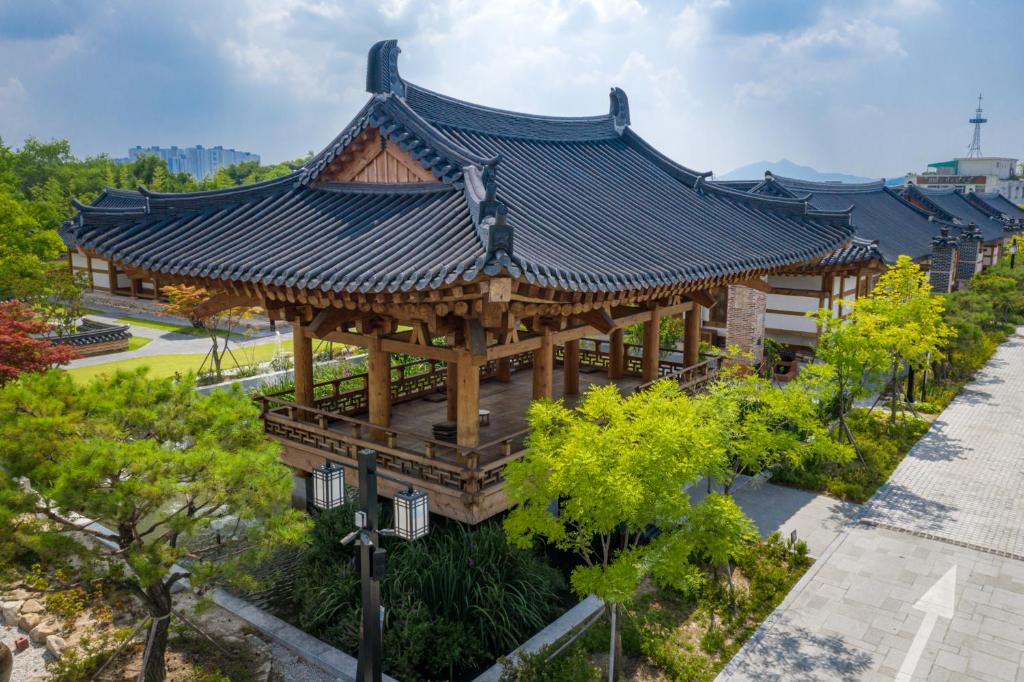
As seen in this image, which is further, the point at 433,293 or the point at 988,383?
the point at 988,383

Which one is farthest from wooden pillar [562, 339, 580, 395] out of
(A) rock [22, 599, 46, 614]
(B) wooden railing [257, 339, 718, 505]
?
(A) rock [22, 599, 46, 614]

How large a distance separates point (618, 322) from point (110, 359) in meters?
26.6

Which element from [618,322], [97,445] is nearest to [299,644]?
[97,445]

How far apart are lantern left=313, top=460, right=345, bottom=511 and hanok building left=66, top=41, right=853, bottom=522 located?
231cm

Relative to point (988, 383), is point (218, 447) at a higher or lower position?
higher

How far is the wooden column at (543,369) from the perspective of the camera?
12.8 metres

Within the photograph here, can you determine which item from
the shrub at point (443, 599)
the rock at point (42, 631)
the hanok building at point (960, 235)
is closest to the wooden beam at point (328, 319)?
the shrub at point (443, 599)

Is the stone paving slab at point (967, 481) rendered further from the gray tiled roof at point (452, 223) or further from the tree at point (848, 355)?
the gray tiled roof at point (452, 223)

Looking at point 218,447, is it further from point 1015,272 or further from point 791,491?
point 1015,272

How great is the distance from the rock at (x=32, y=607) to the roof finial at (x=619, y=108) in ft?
53.1

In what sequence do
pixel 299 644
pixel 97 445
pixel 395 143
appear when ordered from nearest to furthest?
1. pixel 97 445
2. pixel 299 644
3. pixel 395 143

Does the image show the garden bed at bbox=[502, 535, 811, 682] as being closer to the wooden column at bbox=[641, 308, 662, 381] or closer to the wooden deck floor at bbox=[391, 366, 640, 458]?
the wooden deck floor at bbox=[391, 366, 640, 458]

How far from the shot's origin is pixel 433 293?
9219 millimetres

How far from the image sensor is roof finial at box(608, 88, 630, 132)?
19.3 m
